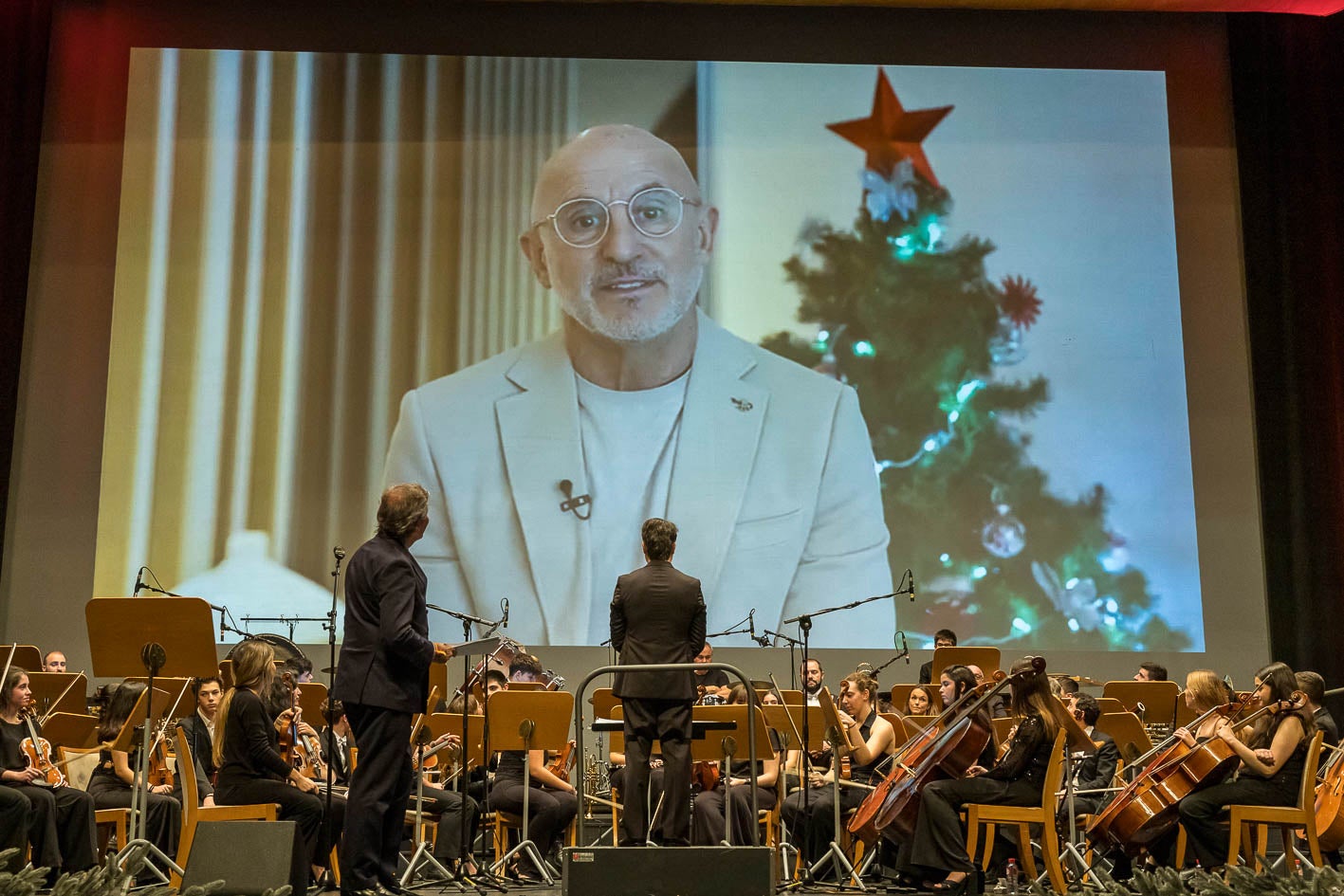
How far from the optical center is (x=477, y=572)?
387 inches

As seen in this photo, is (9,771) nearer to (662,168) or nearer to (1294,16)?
(662,168)

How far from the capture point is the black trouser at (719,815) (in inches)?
271

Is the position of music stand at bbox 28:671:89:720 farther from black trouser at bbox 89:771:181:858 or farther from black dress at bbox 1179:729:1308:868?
black dress at bbox 1179:729:1308:868

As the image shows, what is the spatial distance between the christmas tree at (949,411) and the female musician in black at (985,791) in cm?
393

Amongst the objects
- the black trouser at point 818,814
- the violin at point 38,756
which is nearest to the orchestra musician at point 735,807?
the black trouser at point 818,814

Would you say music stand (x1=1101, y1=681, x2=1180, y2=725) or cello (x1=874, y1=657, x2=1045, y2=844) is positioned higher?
music stand (x1=1101, y1=681, x2=1180, y2=725)

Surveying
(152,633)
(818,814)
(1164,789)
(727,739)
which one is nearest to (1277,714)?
(1164,789)

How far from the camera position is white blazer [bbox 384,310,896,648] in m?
9.77

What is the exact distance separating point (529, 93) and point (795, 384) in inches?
125

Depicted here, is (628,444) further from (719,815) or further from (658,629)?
(658,629)

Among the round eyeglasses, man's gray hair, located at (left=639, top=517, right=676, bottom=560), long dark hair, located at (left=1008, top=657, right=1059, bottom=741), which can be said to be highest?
the round eyeglasses

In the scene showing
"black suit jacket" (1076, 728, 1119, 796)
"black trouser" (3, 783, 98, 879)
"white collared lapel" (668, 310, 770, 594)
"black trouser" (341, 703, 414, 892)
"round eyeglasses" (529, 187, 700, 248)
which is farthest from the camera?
"round eyeglasses" (529, 187, 700, 248)

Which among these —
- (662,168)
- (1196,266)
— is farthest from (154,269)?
(1196,266)

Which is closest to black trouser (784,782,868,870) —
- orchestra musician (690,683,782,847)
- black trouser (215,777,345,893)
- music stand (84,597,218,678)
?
orchestra musician (690,683,782,847)
